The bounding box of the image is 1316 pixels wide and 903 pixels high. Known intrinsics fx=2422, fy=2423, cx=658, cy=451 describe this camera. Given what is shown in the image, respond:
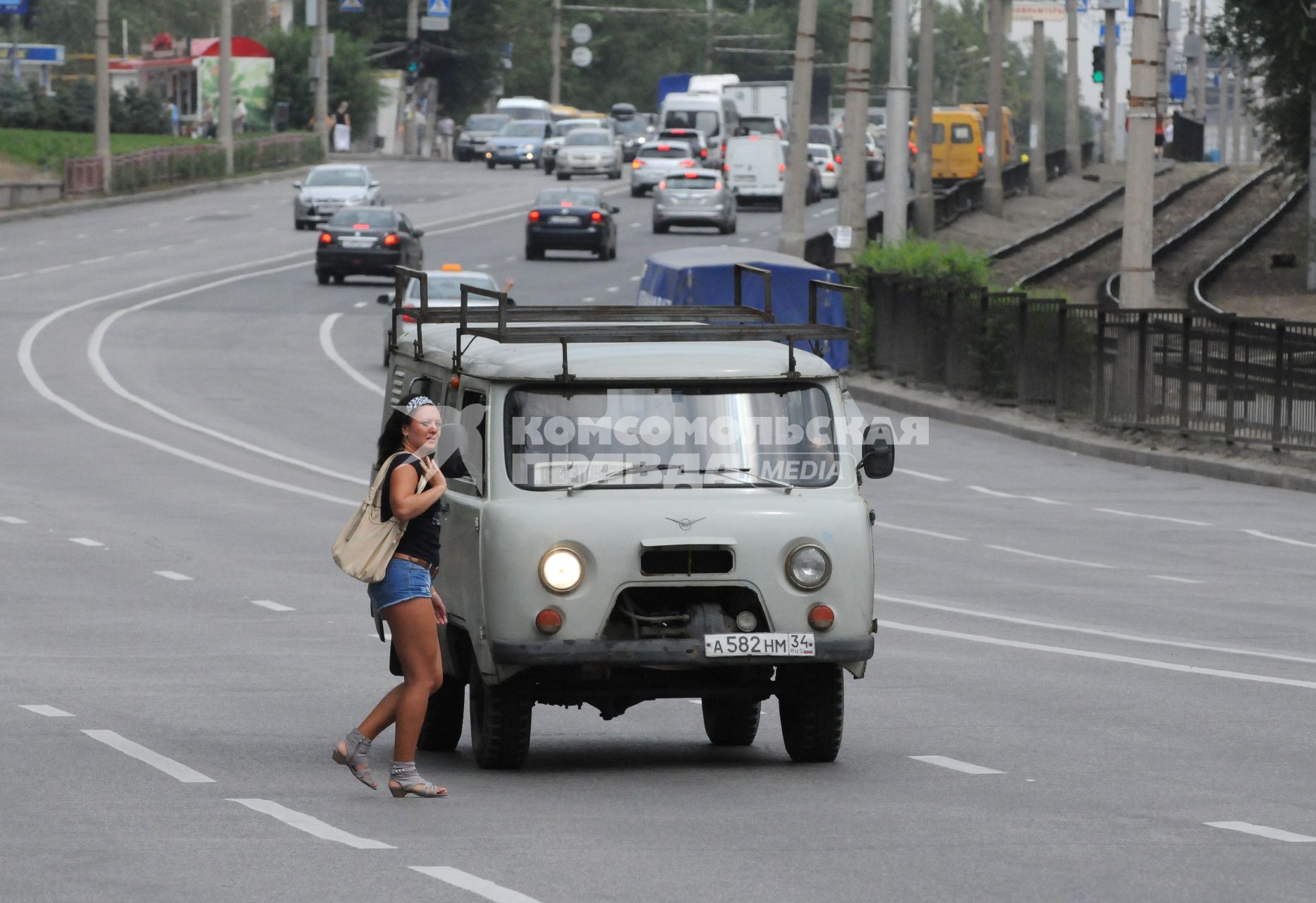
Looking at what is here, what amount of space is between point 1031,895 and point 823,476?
10.1 feet

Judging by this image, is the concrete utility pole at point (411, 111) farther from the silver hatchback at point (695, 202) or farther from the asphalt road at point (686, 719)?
the asphalt road at point (686, 719)

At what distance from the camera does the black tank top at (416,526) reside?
9.47m

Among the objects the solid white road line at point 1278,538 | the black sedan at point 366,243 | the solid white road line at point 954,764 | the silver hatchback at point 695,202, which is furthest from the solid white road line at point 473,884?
the silver hatchback at point 695,202

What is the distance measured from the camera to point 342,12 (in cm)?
12412

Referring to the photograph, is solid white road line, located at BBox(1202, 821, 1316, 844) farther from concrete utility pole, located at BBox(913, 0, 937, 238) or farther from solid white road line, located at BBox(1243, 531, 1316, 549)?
concrete utility pole, located at BBox(913, 0, 937, 238)

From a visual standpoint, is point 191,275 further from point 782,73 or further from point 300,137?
point 782,73

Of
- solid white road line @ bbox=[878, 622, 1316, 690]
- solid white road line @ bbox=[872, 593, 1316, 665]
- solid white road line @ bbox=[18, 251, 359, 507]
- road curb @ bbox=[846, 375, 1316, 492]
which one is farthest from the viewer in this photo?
road curb @ bbox=[846, 375, 1316, 492]

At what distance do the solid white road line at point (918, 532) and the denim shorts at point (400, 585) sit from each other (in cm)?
1279

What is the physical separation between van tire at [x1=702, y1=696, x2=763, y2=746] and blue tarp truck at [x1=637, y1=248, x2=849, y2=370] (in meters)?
23.7

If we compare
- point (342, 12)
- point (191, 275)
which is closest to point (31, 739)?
point (191, 275)

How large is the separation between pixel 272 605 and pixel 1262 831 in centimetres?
962

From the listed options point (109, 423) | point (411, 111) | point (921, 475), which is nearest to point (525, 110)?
point (411, 111)

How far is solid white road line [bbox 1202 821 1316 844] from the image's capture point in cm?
858

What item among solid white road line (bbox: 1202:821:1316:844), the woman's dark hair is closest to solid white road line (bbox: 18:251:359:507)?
the woman's dark hair
